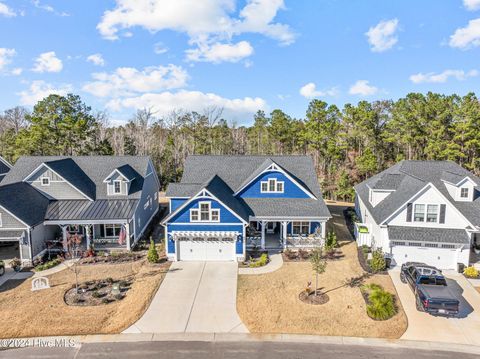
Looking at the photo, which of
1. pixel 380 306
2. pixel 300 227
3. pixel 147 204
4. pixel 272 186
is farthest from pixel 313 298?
pixel 147 204

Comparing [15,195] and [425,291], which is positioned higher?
[15,195]

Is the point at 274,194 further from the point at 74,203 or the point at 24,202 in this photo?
the point at 24,202

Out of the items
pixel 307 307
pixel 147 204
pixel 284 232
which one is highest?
pixel 147 204

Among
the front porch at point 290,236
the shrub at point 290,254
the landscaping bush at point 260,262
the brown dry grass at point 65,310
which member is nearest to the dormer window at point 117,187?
the brown dry grass at point 65,310

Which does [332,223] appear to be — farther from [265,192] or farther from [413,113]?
[413,113]

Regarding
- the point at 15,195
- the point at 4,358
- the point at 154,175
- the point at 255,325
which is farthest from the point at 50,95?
the point at 255,325

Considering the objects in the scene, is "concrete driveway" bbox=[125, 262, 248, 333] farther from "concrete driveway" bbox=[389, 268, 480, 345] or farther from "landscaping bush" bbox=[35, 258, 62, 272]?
"landscaping bush" bbox=[35, 258, 62, 272]

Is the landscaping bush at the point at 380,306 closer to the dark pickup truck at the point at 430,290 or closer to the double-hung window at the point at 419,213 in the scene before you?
the dark pickup truck at the point at 430,290
